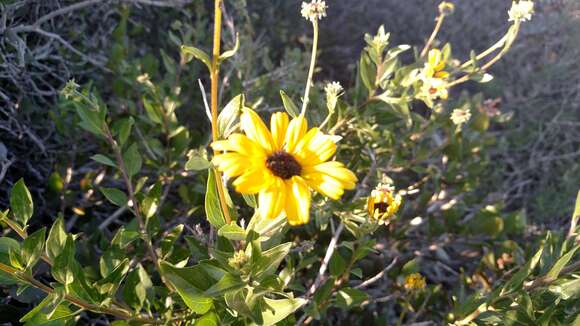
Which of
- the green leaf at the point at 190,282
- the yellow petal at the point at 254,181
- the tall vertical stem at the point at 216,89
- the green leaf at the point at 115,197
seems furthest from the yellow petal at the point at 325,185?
the green leaf at the point at 115,197

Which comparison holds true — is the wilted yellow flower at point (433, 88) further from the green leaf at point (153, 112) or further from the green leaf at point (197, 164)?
the green leaf at point (153, 112)

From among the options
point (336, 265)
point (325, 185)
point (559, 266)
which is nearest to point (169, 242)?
point (336, 265)

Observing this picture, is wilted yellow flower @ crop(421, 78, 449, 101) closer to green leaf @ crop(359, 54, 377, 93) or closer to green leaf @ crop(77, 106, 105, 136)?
green leaf @ crop(359, 54, 377, 93)

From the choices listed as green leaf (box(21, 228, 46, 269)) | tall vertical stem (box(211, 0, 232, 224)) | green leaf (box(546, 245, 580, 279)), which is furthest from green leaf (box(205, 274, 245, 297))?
green leaf (box(546, 245, 580, 279))

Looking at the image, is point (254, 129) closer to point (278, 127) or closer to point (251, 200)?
point (278, 127)

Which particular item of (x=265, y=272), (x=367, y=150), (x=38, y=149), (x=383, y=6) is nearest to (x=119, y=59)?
(x=38, y=149)

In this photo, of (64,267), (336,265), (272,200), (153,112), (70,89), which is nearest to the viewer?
(272,200)

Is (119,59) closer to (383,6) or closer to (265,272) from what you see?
(265,272)
